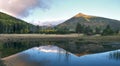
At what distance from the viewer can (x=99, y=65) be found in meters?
52.3

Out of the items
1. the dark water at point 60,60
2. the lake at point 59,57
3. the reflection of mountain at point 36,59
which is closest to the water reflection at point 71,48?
the lake at point 59,57

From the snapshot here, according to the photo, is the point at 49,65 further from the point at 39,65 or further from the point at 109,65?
the point at 109,65

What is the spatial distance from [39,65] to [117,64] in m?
18.0

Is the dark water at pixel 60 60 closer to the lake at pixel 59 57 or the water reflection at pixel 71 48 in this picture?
the lake at pixel 59 57

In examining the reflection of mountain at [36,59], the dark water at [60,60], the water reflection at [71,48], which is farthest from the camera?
the water reflection at [71,48]

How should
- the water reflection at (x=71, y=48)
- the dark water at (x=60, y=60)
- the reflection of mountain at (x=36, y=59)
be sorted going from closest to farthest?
the reflection of mountain at (x=36, y=59) → the dark water at (x=60, y=60) → the water reflection at (x=71, y=48)

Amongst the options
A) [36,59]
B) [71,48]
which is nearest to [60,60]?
[36,59]

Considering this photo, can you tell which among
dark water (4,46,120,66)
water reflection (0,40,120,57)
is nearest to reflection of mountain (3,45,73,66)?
dark water (4,46,120,66)

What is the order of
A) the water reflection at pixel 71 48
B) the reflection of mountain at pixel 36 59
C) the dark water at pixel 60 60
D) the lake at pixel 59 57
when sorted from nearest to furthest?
1. the reflection of mountain at pixel 36 59
2. the dark water at pixel 60 60
3. the lake at pixel 59 57
4. the water reflection at pixel 71 48

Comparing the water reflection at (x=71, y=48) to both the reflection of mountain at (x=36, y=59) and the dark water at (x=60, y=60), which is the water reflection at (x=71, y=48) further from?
the dark water at (x=60, y=60)

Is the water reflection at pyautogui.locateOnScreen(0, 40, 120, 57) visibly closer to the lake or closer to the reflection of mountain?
the lake

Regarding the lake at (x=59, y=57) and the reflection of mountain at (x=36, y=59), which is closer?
the reflection of mountain at (x=36, y=59)

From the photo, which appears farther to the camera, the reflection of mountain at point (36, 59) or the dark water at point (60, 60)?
the dark water at point (60, 60)

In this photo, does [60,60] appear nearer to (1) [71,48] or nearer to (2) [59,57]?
(2) [59,57]
